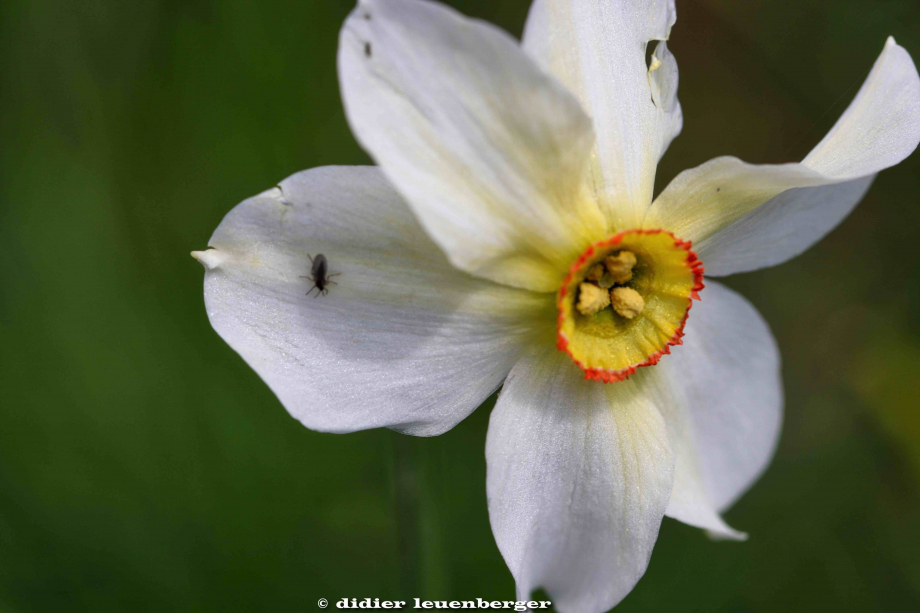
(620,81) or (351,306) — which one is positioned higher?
(620,81)

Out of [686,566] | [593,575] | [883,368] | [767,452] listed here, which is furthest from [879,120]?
[883,368]

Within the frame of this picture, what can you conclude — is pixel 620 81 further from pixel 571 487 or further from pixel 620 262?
pixel 571 487

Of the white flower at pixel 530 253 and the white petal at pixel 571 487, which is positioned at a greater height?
the white flower at pixel 530 253

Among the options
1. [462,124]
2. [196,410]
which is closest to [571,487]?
[462,124]

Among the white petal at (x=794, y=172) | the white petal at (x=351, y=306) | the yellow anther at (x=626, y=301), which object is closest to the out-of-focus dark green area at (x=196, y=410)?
the white petal at (x=351, y=306)

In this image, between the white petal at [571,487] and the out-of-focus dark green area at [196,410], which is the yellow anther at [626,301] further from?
the out-of-focus dark green area at [196,410]
